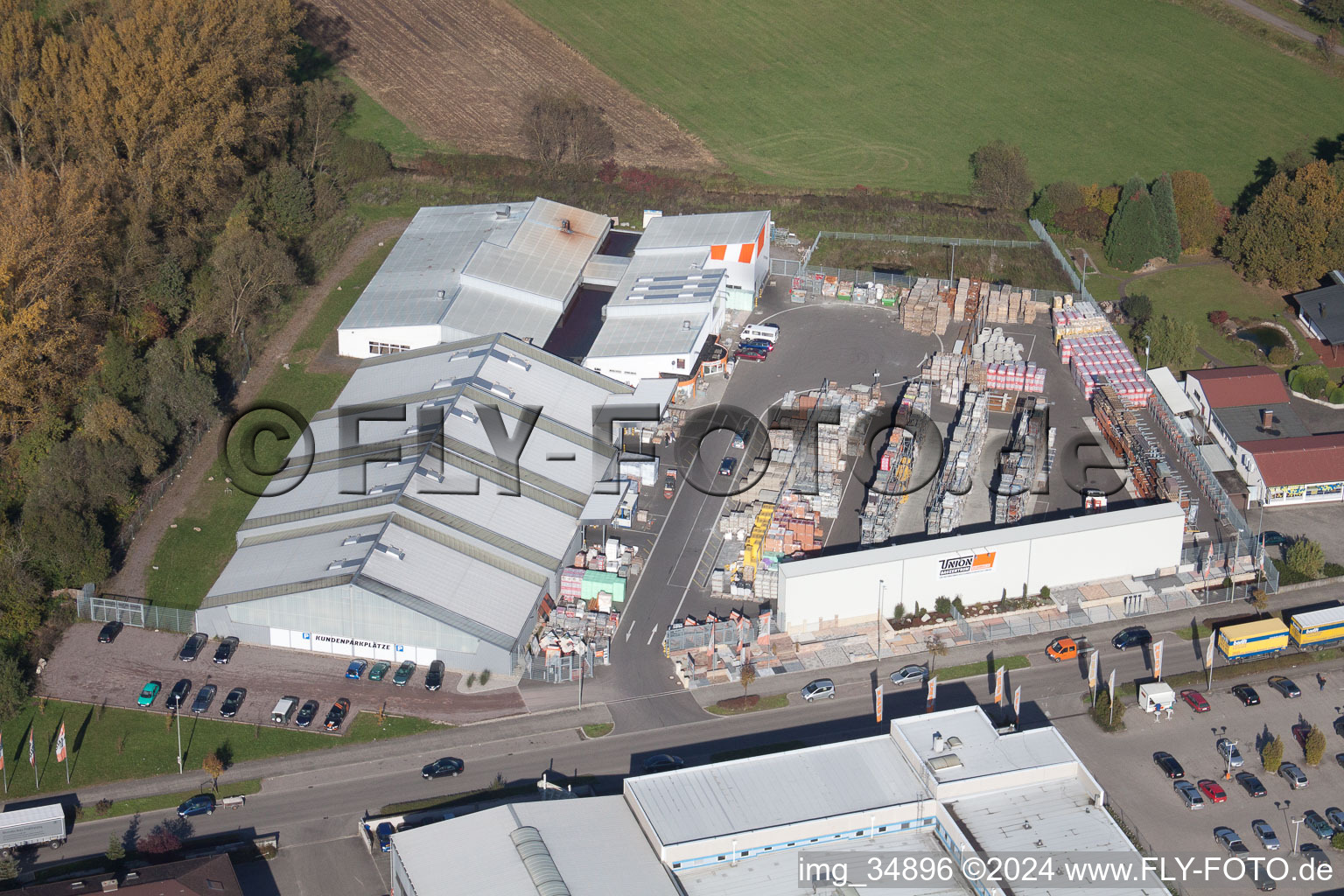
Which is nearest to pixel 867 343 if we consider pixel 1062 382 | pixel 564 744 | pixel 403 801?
pixel 1062 382

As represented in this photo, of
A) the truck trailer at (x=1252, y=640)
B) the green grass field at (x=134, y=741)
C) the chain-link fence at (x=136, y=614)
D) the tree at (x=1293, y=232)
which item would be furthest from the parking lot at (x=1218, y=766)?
the chain-link fence at (x=136, y=614)

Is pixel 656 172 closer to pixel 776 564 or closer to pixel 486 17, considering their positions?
pixel 486 17

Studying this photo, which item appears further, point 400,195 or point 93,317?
point 400,195

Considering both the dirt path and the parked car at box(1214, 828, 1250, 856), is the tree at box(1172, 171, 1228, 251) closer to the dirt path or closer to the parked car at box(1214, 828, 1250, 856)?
the dirt path

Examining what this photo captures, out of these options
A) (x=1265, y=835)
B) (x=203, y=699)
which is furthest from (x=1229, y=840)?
(x=203, y=699)

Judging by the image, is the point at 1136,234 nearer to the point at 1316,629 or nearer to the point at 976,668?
the point at 1316,629

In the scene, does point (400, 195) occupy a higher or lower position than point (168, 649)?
higher

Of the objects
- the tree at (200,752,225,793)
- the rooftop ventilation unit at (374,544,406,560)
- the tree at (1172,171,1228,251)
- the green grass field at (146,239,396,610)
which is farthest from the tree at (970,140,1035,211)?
the tree at (200,752,225,793)
